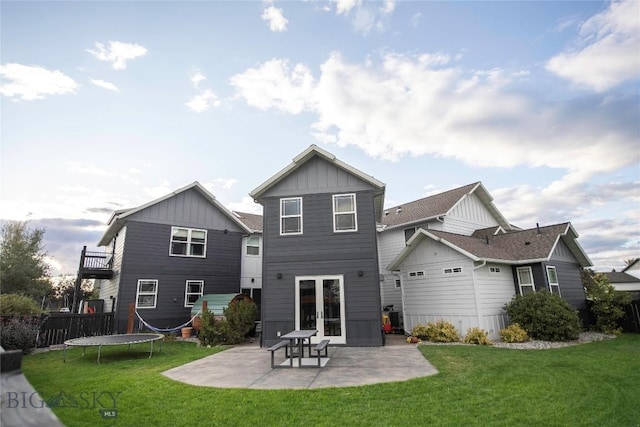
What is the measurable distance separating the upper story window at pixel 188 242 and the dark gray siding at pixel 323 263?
7251mm

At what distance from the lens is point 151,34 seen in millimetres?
12742

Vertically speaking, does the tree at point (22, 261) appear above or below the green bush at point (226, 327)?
above

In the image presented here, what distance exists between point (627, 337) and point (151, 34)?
22717 mm

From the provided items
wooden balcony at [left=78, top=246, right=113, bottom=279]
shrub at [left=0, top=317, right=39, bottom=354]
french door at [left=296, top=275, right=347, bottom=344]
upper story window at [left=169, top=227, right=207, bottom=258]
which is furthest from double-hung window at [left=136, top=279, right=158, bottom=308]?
french door at [left=296, top=275, right=347, bottom=344]

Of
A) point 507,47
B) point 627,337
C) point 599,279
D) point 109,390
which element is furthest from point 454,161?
point 109,390

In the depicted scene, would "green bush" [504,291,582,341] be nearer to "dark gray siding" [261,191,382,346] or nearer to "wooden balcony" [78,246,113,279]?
"dark gray siding" [261,191,382,346]

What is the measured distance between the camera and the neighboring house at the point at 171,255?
16.6m

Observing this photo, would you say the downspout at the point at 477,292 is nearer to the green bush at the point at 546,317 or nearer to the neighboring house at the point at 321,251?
the green bush at the point at 546,317

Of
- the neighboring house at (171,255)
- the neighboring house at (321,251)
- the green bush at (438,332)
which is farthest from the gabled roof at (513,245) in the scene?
the neighboring house at (171,255)

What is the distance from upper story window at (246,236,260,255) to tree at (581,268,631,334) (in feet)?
61.3

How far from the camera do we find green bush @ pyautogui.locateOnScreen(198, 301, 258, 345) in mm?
13125

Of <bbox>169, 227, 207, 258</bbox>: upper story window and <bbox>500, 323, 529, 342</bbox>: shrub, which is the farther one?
<bbox>169, 227, 207, 258</bbox>: upper story window

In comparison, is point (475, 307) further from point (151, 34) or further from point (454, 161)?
point (151, 34)

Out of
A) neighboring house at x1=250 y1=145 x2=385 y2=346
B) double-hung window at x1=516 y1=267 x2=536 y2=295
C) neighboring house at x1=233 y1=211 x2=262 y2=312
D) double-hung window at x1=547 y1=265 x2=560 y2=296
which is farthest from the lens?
neighboring house at x1=233 y1=211 x2=262 y2=312
